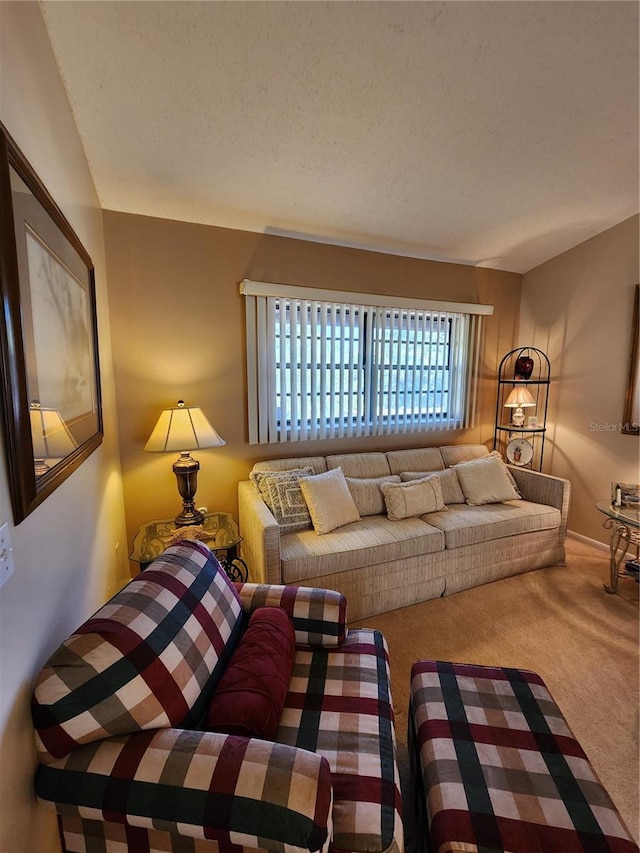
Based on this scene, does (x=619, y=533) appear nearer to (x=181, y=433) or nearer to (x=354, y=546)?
(x=354, y=546)

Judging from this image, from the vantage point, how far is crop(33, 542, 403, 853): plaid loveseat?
0.77 meters

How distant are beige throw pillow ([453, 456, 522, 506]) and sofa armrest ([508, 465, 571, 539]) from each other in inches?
4.8

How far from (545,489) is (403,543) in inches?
56.8

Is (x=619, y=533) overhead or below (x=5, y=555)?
below

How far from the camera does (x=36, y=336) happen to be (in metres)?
1.04

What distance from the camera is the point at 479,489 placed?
2.96 metres

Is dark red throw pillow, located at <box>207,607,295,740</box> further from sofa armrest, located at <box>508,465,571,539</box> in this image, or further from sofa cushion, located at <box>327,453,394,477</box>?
sofa armrest, located at <box>508,465,571,539</box>

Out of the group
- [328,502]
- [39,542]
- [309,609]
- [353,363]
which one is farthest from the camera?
[353,363]

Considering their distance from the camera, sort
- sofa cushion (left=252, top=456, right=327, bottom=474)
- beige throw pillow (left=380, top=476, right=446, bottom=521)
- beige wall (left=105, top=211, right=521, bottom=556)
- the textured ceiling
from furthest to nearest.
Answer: sofa cushion (left=252, top=456, right=327, bottom=474), beige throw pillow (left=380, top=476, right=446, bottom=521), beige wall (left=105, top=211, right=521, bottom=556), the textured ceiling

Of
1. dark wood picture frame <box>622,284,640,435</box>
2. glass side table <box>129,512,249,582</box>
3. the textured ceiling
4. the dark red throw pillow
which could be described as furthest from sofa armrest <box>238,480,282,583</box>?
dark wood picture frame <box>622,284,640,435</box>

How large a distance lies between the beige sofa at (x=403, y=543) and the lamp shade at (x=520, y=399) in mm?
635

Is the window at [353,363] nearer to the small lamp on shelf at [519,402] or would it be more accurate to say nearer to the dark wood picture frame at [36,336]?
the small lamp on shelf at [519,402]

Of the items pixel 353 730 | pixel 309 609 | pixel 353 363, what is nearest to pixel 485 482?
pixel 353 363

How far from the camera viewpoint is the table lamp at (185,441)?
2.18 m
